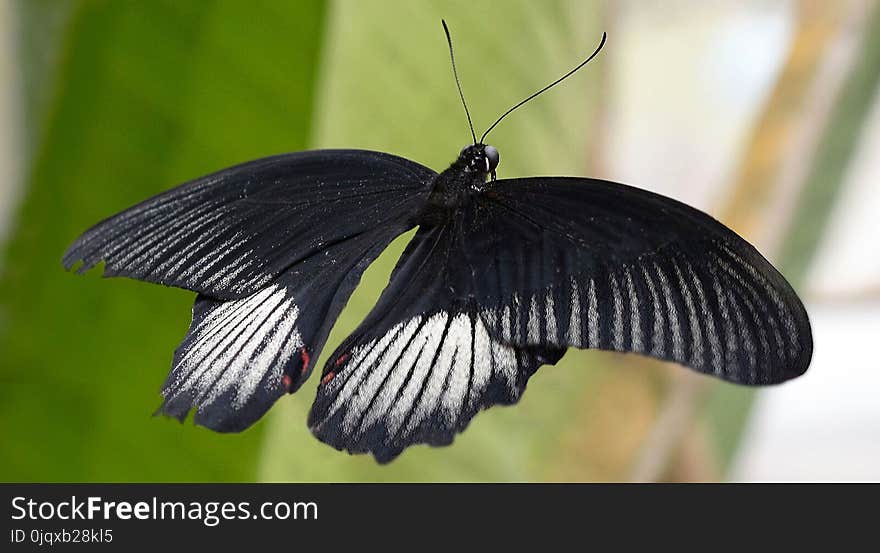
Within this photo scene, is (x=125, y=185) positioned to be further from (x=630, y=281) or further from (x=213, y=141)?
(x=630, y=281)

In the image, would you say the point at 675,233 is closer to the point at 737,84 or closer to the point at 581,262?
the point at 581,262

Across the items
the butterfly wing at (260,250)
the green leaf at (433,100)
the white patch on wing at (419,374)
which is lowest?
the white patch on wing at (419,374)

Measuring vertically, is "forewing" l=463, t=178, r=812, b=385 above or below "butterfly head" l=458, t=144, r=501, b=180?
below

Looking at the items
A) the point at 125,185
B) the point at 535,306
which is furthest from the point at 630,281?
the point at 125,185

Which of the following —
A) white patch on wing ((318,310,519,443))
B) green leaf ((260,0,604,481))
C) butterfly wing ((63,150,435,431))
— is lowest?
white patch on wing ((318,310,519,443))
